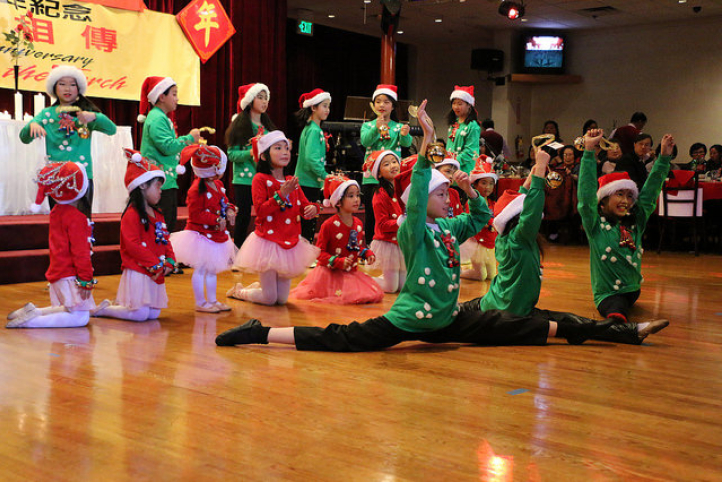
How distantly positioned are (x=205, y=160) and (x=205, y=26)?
5281mm

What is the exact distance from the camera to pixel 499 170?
8898 millimetres

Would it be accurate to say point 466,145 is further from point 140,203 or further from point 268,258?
point 140,203

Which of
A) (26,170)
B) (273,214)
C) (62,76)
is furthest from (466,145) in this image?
(26,170)

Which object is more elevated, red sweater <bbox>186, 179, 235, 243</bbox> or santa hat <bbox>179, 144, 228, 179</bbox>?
santa hat <bbox>179, 144, 228, 179</bbox>

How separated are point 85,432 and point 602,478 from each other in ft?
4.70

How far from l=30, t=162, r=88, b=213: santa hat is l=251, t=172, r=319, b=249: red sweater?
1.01m

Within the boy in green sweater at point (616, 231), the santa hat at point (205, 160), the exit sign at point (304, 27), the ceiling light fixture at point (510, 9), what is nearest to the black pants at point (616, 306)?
the boy in green sweater at point (616, 231)

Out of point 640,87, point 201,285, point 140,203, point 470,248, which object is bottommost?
point 201,285

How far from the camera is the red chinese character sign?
28.3 feet

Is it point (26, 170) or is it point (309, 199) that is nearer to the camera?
point (309, 199)

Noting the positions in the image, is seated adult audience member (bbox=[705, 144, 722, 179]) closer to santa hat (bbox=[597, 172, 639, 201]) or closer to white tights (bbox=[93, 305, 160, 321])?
santa hat (bbox=[597, 172, 639, 201])

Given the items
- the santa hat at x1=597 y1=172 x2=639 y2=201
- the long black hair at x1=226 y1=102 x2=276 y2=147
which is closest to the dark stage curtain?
the long black hair at x1=226 y1=102 x2=276 y2=147

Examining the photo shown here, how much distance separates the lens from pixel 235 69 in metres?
9.48

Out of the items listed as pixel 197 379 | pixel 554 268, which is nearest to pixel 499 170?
pixel 554 268
